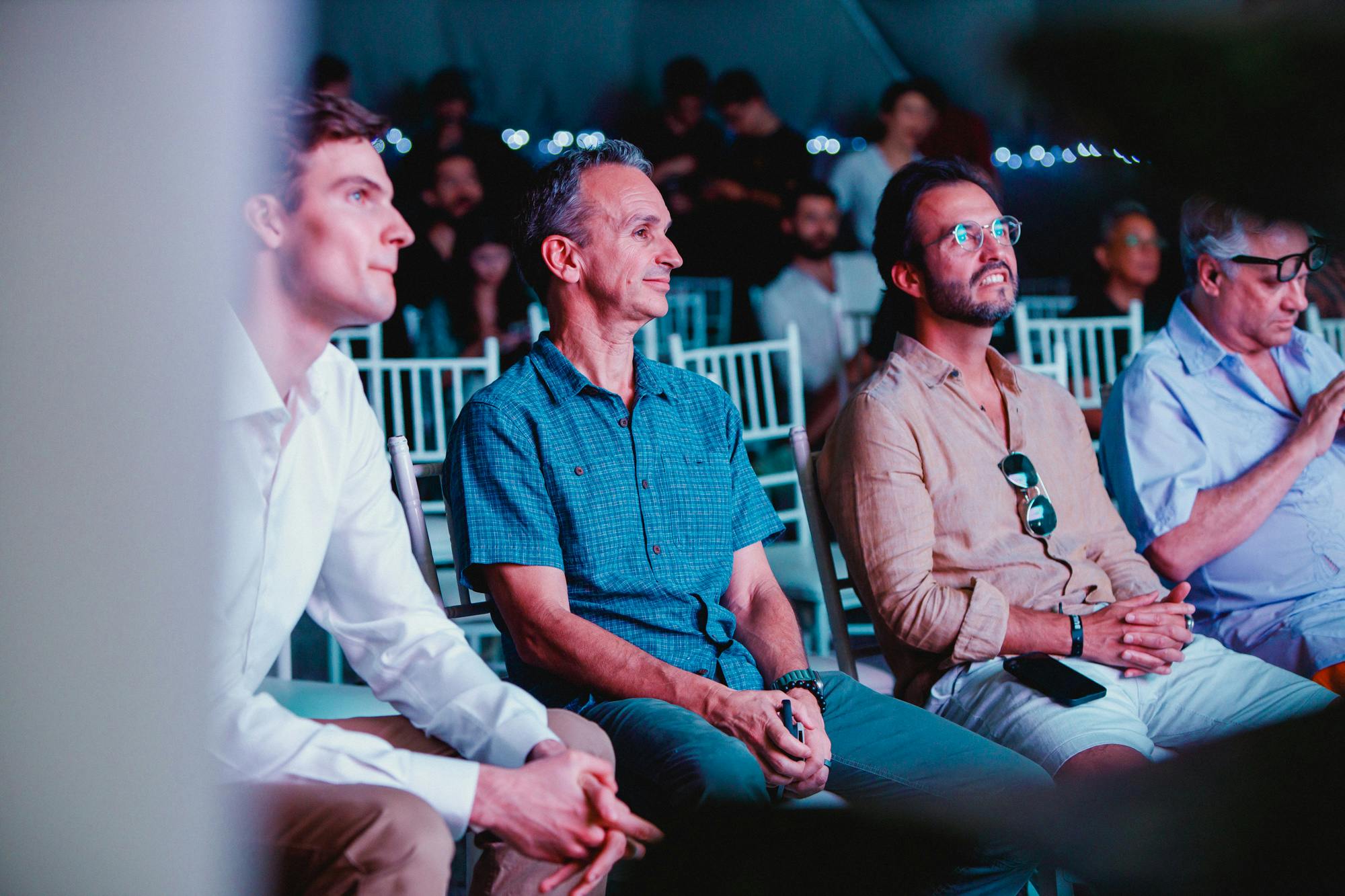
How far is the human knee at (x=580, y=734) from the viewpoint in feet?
2.68

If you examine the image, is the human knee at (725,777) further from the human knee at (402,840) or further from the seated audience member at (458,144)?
the seated audience member at (458,144)

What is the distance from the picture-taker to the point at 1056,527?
1.30 meters

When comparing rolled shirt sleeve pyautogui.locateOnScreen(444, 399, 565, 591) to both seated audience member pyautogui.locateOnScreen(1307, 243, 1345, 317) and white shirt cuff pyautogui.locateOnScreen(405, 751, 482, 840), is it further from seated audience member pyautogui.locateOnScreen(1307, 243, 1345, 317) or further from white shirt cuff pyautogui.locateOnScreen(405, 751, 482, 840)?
seated audience member pyautogui.locateOnScreen(1307, 243, 1345, 317)

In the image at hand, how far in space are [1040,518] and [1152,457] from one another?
0.82ft

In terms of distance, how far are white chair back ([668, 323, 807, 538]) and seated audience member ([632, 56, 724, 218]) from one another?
2.82 ft

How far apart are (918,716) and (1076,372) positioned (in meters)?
1.87

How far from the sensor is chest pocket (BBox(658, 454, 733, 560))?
1.11m

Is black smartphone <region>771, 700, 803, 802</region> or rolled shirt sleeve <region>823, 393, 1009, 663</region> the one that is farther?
rolled shirt sleeve <region>823, 393, 1009, 663</region>

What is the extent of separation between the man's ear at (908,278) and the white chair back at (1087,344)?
1.37 meters

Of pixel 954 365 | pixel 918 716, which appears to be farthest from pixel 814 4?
pixel 918 716

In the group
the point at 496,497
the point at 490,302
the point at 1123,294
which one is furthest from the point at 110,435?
the point at 1123,294

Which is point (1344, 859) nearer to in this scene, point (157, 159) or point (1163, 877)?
point (1163, 877)

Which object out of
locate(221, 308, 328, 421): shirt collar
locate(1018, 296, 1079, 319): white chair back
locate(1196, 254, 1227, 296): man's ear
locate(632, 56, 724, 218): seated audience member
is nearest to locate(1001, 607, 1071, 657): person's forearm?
locate(1196, 254, 1227, 296): man's ear

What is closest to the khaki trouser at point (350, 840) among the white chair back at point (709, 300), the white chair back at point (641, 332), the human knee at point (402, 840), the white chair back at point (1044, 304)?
the human knee at point (402, 840)
